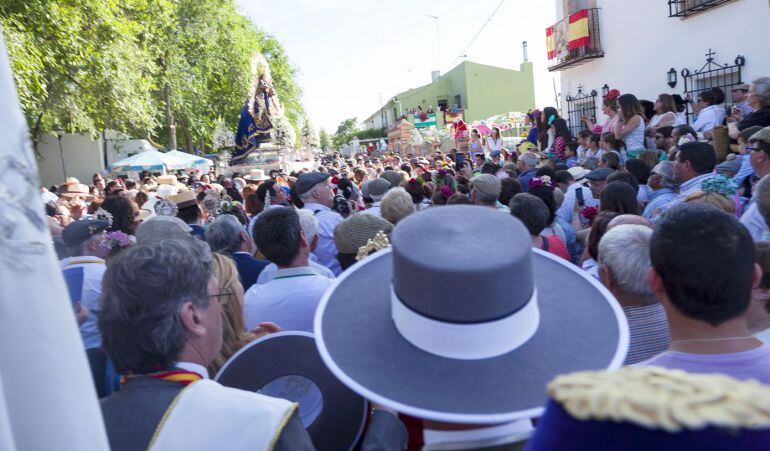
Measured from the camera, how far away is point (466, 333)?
1.28m

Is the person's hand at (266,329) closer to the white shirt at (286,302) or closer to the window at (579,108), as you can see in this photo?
the white shirt at (286,302)

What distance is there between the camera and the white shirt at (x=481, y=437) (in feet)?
4.18

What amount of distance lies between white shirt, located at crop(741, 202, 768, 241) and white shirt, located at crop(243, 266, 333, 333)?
2725 millimetres

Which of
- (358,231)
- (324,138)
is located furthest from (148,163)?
(324,138)

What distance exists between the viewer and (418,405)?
1248mm

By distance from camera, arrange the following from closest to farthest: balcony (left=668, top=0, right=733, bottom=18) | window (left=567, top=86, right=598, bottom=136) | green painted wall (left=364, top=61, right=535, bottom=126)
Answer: balcony (left=668, top=0, right=733, bottom=18), window (left=567, top=86, right=598, bottom=136), green painted wall (left=364, top=61, right=535, bottom=126)

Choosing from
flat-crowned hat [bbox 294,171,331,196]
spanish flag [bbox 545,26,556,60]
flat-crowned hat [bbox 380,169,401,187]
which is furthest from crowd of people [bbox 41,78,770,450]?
spanish flag [bbox 545,26,556,60]

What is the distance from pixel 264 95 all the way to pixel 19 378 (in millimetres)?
22990

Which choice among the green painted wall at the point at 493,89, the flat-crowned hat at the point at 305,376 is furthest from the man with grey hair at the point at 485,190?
the green painted wall at the point at 493,89

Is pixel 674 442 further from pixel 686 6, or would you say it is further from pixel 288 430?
pixel 686 6

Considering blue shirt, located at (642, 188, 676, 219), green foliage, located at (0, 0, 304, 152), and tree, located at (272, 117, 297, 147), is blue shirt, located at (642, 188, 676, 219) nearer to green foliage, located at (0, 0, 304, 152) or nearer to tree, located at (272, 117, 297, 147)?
green foliage, located at (0, 0, 304, 152)

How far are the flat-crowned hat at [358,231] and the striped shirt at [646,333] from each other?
82.6 inches

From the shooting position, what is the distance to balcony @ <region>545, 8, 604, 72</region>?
16344 millimetres

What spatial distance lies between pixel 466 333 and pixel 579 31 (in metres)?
17.3
